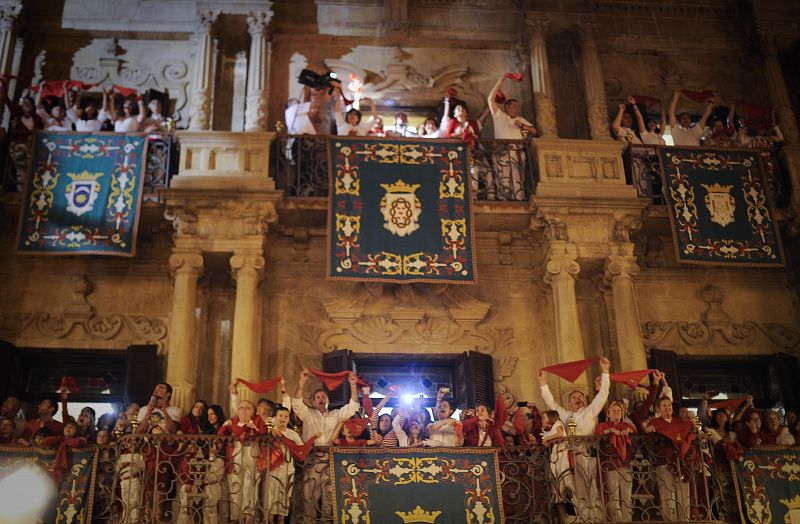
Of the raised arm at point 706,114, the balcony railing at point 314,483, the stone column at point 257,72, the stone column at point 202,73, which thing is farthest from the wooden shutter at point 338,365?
the raised arm at point 706,114

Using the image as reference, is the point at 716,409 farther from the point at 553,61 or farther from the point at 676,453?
the point at 553,61

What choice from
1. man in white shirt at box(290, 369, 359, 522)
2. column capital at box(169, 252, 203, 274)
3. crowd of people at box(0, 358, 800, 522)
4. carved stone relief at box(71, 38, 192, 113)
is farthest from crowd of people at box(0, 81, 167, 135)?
man in white shirt at box(290, 369, 359, 522)

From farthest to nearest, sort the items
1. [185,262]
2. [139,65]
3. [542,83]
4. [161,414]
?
[139,65], [542,83], [185,262], [161,414]

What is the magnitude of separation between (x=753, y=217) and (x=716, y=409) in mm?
3214

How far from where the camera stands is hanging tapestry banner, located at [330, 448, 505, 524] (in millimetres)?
10250

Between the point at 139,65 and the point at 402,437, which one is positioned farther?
the point at 139,65

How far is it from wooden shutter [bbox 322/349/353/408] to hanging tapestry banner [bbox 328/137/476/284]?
103cm

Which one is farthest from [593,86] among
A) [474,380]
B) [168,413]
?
[168,413]

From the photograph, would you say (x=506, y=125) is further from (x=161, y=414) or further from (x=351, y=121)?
(x=161, y=414)

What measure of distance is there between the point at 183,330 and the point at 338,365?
1.98 meters

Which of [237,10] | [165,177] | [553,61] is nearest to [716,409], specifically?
[553,61]

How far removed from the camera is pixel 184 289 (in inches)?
492

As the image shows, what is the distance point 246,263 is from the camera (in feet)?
41.6

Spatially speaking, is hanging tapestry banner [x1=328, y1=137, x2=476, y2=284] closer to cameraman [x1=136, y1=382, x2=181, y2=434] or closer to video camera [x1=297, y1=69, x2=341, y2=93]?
video camera [x1=297, y1=69, x2=341, y2=93]
